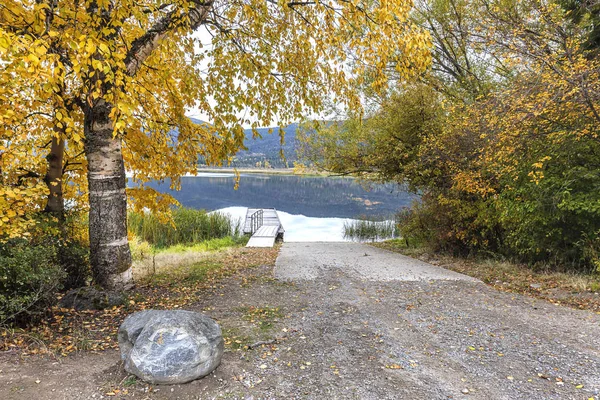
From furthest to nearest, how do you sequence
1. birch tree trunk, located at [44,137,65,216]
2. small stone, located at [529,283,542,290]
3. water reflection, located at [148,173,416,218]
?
1. water reflection, located at [148,173,416,218]
2. small stone, located at [529,283,542,290]
3. birch tree trunk, located at [44,137,65,216]

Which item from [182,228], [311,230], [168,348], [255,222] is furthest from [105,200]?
[311,230]

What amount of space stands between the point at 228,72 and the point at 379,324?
4568mm

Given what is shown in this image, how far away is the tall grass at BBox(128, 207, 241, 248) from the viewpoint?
15211mm

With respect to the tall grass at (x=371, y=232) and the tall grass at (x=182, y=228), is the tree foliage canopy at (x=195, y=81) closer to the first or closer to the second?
the tall grass at (x=182, y=228)

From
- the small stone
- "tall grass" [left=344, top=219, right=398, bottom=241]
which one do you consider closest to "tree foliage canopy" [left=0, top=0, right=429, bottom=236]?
the small stone

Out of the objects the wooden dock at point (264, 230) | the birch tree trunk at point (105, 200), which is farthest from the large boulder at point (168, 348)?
the wooden dock at point (264, 230)

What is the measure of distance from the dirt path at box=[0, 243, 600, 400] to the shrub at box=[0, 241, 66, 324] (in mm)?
614

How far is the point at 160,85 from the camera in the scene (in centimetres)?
552

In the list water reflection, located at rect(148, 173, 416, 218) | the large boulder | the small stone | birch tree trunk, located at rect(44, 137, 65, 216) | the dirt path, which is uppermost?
birch tree trunk, located at rect(44, 137, 65, 216)

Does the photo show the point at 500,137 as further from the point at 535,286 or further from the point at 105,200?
the point at 105,200

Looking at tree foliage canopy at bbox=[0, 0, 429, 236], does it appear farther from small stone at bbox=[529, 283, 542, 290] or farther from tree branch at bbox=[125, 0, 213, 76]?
small stone at bbox=[529, 283, 542, 290]

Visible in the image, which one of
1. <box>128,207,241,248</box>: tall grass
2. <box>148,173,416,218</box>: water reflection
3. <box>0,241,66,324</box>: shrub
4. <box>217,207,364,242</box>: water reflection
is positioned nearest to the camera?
<box>0,241,66,324</box>: shrub

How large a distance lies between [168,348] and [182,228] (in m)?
13.7

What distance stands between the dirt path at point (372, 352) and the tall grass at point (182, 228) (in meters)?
10.3
